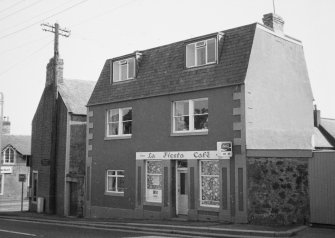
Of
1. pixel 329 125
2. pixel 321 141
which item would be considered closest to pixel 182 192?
pixel 321 141

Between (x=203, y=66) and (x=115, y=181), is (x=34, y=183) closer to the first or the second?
(x=115, y=181)

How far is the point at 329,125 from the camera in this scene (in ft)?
121

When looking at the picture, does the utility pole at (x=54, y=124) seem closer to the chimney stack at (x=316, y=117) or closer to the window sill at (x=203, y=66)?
the window sill at (x=203, y=66)

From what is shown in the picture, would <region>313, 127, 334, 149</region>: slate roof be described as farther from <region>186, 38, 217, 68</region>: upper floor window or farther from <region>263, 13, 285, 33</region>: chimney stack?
<region>186, 38, 217, 68</region>: upper floor window

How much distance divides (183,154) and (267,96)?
187 inches

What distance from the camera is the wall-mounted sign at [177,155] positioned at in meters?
18.8

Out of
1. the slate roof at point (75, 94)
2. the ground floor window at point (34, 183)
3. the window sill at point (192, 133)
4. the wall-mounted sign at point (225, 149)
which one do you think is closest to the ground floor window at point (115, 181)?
the window sill at point (192, 133)

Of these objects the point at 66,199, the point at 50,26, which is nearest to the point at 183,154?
the point at 66,199

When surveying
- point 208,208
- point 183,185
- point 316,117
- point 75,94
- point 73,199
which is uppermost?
point 75,94

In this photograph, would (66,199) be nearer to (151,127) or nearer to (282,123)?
(151,127)

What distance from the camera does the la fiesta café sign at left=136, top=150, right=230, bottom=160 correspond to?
18723 millimetres

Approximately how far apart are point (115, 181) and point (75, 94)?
30.8ft

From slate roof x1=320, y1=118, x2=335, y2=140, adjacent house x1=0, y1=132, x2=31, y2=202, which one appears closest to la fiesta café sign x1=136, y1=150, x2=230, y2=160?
slate roof x1=320, y1=118, x2=335, y2=140

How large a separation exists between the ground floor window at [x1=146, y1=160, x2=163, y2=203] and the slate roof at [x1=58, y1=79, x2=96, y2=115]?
30.2 ft
